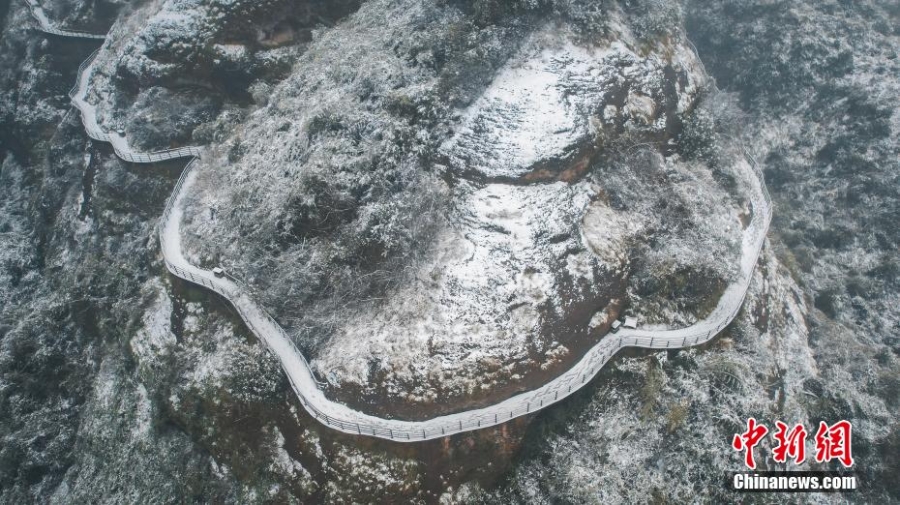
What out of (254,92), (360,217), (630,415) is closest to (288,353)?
(360,217)

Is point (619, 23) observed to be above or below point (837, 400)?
above

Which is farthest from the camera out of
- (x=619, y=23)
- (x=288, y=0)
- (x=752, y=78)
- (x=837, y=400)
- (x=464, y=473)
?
(x=752, y=78)

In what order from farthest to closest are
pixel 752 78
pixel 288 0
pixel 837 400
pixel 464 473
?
pixel 752 78 < pixel 288 0 < pixel 837 400 < pixel 464 473

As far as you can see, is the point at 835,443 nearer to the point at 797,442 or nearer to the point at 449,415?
the point at 797,442

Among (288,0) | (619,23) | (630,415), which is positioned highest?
(288,0)

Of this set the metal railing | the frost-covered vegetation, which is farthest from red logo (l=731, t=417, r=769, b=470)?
the metal railing

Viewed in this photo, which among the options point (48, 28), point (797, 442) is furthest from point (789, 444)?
point (48, 28)

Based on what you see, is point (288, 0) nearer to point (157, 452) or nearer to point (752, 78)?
point (157, 452)
